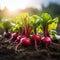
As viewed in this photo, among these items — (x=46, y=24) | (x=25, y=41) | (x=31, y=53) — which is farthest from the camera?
(x=46, y=24)

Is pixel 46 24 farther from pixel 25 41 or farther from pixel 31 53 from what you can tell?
pixel 31 53

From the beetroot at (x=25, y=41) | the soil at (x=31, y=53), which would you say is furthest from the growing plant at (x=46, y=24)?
the beetroot at (x=25, y=41)

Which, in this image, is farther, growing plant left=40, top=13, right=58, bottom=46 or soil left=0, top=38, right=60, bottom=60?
growing plant left=40, top=13, right=58, bottom=46

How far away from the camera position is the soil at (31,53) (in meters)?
4.62

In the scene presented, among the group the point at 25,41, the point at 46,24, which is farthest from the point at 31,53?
the point at 46,24

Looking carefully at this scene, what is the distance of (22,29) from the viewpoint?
6188 mm

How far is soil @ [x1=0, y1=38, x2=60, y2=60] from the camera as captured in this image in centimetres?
462

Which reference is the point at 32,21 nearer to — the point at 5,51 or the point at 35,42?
the point at 35,42

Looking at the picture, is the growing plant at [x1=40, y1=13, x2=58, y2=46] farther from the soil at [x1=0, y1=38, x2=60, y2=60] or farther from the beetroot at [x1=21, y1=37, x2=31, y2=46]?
the beetroot at [x1=21, y1=37, x2=31, y2=46]

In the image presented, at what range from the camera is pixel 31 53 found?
4914 mm

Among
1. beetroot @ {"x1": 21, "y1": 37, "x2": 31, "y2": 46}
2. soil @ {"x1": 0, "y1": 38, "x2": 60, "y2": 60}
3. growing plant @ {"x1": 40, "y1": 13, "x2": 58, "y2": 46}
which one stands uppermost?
growing plant @ {"x1": 40, "y1": 13, "x2": 58, "y2": 46}

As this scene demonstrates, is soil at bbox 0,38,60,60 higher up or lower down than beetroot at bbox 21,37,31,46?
lower down

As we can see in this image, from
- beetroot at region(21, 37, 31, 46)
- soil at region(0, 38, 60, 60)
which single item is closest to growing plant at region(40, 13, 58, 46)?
soil at region(0, 38, 60, 60)

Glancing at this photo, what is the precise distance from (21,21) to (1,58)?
1.51 metres
